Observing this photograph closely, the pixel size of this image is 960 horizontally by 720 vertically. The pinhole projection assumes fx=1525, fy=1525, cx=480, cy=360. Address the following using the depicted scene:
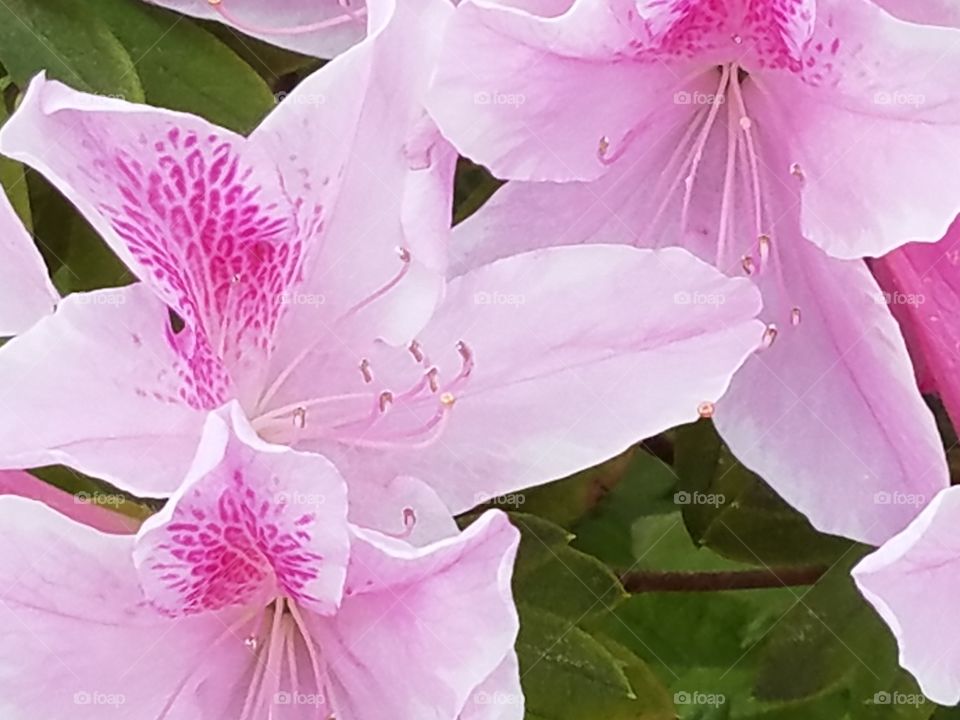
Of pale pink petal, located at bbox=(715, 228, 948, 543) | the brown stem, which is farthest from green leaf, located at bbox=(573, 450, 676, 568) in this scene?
pale pink petal, located at bbox=(715, 228, 948, 543)

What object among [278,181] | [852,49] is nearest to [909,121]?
[852,49]

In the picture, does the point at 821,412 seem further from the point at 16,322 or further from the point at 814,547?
the point at 16,322

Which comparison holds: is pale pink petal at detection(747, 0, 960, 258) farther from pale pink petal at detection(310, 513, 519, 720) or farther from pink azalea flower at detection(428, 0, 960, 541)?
pale pink petal at detection(310, 513, 519, 720)

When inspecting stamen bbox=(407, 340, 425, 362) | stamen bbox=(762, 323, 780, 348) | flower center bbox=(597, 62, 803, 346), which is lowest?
stamen bbox=(762, 323, 780, 348)

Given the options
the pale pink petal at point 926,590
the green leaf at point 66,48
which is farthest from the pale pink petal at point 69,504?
the pale pink petal at point 926,590

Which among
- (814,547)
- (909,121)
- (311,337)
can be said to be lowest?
(814,547)

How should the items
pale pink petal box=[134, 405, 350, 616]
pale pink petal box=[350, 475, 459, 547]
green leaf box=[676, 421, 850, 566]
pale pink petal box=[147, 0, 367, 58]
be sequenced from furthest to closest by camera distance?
green leaf box=[676, 421, 850, 566], pale pink petal box=[147, 0, 367, 58], pale pink petal box=[350, 475, 459, 547], pale pink petal box=[134, 405, 350, 616]

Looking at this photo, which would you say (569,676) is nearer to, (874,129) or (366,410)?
(366,410)
